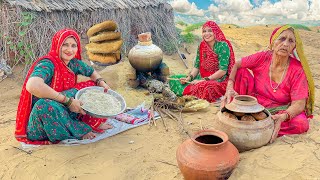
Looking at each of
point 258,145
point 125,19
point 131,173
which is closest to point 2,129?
point 131,173

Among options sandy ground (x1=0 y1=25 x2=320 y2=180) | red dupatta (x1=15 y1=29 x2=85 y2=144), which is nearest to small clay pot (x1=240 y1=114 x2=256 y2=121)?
sandy ground (x1=0 y1=25 x2=320 y2=180)

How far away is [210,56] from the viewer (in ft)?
18.0

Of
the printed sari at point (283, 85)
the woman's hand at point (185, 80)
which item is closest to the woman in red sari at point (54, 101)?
the printed sari at point (283, 85)

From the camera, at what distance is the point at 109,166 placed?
341cm

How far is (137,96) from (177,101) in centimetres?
100

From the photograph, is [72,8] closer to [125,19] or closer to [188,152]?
[125,19]

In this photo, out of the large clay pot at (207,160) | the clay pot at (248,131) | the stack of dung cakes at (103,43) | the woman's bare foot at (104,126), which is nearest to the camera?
the large clay pot at (207,160)

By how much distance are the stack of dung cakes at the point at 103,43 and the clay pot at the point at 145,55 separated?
4.38 feet

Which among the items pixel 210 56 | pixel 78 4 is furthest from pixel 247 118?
pixel 78 4

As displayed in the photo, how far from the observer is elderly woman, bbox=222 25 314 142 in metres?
3.59

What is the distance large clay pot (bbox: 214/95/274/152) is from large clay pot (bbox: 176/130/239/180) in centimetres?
34

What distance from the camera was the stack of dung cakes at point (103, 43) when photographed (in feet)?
23.4

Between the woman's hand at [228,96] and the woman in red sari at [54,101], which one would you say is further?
the woman's hand at [228,96]

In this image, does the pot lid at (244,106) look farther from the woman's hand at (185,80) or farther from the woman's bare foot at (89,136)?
the woman's hand at (185,80)
